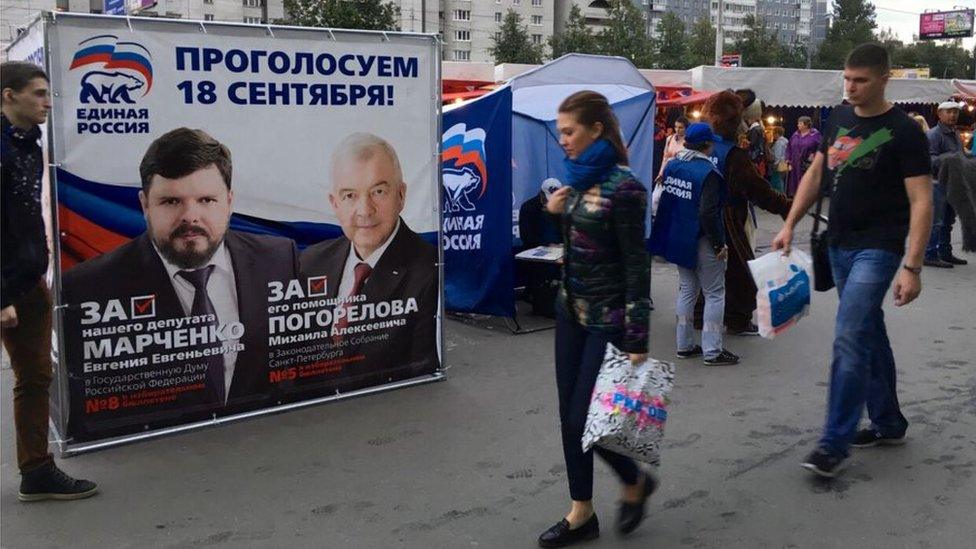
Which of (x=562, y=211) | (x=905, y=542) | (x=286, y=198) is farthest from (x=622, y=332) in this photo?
(x=286, y=198)

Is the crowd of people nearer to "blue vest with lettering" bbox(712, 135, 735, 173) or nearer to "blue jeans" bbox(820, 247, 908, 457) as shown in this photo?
"blue jeans" bbox(820, 247, 908, 457)

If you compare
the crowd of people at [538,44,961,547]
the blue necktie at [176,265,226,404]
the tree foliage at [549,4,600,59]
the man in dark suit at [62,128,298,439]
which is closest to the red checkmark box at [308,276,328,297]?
the man in dark suit at [62,128,298,439]

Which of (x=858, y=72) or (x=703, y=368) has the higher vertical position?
(x=858, y=72)

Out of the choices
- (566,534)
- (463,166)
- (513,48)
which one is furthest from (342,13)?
(566,534)

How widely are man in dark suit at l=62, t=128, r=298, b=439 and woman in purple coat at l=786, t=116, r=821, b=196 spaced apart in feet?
46.8

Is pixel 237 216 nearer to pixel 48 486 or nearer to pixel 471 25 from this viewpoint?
pixel 48 486

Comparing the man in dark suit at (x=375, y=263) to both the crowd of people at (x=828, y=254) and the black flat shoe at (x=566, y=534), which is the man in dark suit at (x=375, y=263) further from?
the black flat shoe at (x=566, y=534)

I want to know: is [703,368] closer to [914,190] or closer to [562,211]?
[914,190]

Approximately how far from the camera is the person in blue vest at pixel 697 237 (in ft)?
20.7

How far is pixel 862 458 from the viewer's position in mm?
4422

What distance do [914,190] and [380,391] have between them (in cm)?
332

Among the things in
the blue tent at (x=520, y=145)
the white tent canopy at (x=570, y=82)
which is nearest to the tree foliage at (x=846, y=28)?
the white tent canopy at (x=570, y=82)

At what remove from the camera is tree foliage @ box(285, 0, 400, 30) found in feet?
91.2

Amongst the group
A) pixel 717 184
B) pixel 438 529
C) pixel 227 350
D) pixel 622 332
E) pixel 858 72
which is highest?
pixel 858 72
